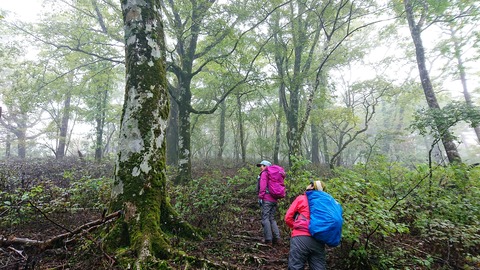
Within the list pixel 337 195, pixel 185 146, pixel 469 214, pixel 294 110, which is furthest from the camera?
pixel 294 110

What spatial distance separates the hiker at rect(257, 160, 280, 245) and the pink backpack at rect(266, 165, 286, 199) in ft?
0.27

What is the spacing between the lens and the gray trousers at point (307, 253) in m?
3.48

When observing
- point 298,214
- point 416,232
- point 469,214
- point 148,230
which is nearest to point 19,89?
point 148,230

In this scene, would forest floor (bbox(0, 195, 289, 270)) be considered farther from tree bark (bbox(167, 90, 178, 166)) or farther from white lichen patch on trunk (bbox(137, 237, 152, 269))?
tree bark (bbox(167, 90, 178, 166))

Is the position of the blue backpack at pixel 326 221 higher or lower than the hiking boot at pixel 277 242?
higher

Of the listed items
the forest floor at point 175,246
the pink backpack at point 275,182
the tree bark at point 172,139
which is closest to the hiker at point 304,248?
the forest floor at point 175,246

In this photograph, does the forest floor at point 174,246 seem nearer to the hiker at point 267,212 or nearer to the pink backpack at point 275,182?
the hiker at point 267,212

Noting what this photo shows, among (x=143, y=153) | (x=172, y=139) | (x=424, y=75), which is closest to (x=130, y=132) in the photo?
(x=143, y=153)

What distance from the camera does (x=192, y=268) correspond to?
3.41 m

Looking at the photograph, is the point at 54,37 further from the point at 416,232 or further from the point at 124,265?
the point at 416,232

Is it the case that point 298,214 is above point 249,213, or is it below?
above

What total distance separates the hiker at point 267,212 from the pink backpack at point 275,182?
0.27ft

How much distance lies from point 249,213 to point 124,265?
464cm

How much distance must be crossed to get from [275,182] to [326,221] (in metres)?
2.53
